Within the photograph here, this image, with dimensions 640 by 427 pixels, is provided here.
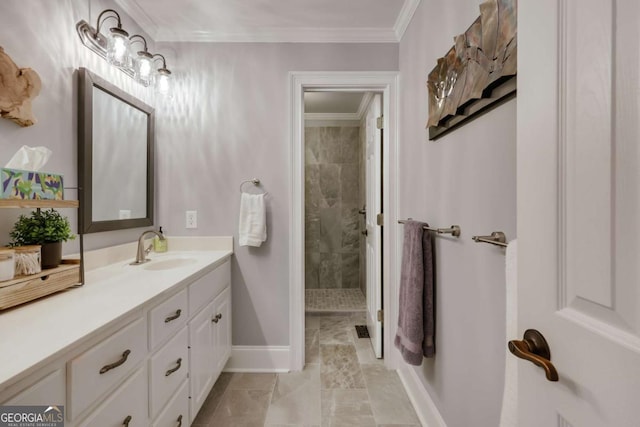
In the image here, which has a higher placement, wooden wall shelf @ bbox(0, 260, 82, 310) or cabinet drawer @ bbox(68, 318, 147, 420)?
wooden wall shelf @ bbox(0, 260, 82, 310)

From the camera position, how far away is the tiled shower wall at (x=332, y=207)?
420cm

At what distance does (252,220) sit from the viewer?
6.70ft

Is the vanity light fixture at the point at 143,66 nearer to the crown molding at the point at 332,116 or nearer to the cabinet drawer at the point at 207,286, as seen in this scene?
the cabinet drawer at the point at 207,286

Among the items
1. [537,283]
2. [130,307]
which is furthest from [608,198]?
[130,307]

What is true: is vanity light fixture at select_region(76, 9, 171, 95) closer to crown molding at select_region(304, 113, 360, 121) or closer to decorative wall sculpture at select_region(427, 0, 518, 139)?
decorative wall sculpture at select_region(427, 0, 518, 139)

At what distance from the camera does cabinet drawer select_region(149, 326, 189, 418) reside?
3.71 feet

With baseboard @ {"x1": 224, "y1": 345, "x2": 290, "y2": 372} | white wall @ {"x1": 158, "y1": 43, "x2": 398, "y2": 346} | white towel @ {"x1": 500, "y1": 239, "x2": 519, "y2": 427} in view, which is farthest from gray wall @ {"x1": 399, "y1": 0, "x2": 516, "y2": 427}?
baseboard @ {"x1": 224, "y1": 345, "x2": 290, "y2": 372}

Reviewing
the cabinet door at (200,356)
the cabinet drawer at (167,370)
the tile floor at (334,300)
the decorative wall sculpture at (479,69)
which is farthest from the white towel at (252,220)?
the tile floor at (334,300)

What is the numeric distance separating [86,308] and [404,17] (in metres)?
2.22

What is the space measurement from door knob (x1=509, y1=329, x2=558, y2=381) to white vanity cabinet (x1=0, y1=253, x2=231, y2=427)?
1.02m

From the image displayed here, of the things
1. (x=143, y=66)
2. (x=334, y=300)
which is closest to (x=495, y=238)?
(x=143, y=66)

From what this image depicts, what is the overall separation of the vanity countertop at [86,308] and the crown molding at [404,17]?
1900 mm

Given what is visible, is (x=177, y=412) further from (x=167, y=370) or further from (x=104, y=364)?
(x=104, y=364)

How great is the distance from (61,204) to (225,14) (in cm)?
152
